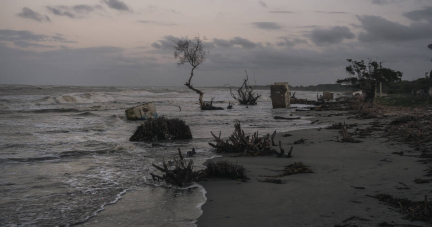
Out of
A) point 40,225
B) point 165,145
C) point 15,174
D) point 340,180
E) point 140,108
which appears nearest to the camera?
point 40,225

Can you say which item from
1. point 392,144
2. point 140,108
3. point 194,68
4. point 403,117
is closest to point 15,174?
point 392,144

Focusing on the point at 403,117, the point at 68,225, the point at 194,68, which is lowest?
the point at 68,225

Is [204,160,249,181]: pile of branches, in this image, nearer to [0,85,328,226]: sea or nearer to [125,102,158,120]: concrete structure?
[0,85,328,226]: sea

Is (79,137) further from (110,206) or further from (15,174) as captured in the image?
(110,206)

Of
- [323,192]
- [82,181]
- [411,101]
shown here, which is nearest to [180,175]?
[82,181]

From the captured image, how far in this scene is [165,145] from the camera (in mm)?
9148

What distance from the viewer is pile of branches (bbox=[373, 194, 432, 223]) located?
3.08 meters

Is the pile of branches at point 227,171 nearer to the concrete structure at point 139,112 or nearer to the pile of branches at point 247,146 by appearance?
the pile of branches at point 247,146

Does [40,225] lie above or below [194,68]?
below

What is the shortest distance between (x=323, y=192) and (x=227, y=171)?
1534 mm

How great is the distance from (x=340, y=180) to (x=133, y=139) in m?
6.61

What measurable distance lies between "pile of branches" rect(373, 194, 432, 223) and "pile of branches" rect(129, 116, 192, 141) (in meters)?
7.15

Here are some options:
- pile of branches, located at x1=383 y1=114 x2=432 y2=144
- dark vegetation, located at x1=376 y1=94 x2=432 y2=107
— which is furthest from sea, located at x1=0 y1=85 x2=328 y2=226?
dark vegetation, located at x1=376 y1=94 x2=432 y2=107

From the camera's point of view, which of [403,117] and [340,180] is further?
[403,117]
